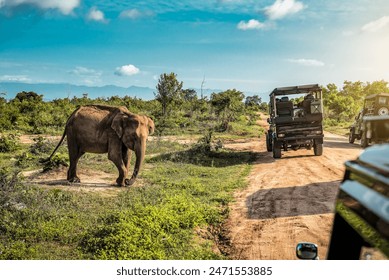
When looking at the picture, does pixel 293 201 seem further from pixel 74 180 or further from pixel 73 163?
pixel 73 163

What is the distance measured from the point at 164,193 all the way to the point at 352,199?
6.13m

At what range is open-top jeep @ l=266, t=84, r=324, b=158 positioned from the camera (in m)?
12.1

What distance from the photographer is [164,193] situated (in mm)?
7523

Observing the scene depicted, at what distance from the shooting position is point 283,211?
6.31 meters

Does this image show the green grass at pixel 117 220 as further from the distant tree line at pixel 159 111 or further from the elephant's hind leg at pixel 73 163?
the distant tree line at pixel 159 111

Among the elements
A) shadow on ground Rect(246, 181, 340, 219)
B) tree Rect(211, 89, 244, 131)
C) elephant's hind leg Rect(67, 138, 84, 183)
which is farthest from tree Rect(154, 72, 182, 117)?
tree Rect(211, 89, 244, 131)

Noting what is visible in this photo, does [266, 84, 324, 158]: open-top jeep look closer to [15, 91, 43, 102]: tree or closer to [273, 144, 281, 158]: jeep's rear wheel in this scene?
[273, 144, 281, 158]: jeep's rear wheel

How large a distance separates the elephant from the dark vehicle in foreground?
6810 millimetres

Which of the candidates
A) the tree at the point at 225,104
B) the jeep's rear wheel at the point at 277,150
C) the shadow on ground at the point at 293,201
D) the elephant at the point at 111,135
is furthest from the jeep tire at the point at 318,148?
the tree at the point at 225,104

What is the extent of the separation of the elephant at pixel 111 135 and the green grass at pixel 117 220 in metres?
0.69

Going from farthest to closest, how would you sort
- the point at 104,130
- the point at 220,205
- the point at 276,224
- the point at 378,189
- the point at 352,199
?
1. the point at 104,130
2. the point at 220,205
3. the point at 276,224
4. the point at 352,199
5. the point at 378,189

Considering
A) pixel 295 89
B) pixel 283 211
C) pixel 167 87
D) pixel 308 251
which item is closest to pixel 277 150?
pixel 295 89
